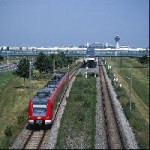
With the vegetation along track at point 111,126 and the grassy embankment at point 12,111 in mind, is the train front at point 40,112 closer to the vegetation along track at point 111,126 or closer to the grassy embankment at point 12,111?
the grassy embankment at point 12,111

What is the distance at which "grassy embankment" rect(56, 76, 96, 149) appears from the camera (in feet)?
94.2

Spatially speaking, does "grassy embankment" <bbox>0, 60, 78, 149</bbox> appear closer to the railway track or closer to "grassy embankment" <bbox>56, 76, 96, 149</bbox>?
the railway track

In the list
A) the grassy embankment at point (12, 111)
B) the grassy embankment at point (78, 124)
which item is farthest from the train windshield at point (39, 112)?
the grassy embankment at point (12, 111)

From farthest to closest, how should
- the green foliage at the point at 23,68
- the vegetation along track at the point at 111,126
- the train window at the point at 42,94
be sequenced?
1. the green foliage at the point at 23,68
2. the train window at the point at 42,94
3. the vegetation along track at the point at 111,126

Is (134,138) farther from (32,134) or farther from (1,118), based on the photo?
(1,118)

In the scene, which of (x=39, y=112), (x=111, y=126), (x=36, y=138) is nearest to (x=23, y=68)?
(x=111, y=126)

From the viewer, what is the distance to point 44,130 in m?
33.2

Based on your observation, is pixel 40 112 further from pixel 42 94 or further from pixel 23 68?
pixel 23 68

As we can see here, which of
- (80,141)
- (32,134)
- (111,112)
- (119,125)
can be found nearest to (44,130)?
(32,134)

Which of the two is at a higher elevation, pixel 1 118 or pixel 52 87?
pixel 52 87

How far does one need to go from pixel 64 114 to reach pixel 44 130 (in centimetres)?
670

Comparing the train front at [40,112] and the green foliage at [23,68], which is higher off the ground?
the green foliage at [23,68]

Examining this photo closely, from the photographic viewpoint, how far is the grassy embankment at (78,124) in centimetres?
2872

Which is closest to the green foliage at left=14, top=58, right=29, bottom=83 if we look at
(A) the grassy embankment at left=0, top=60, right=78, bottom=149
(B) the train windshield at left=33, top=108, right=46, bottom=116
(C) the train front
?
(A) the grassy embankment at left=0, top=60, right=78, bottom=149
